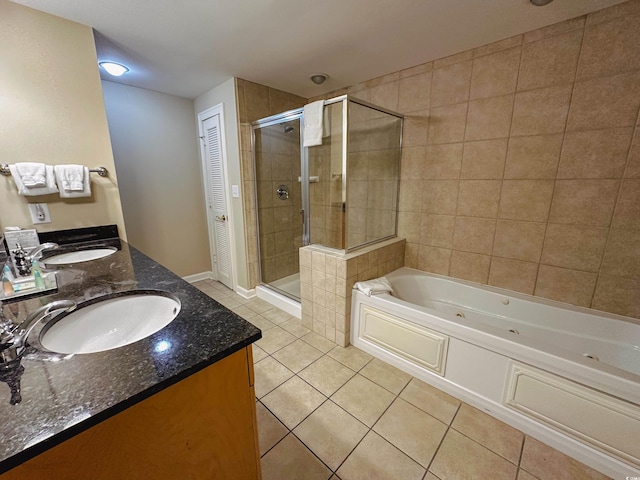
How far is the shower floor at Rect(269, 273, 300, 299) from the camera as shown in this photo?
2.88 meters

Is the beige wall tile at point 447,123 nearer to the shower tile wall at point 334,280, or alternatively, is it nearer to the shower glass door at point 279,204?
the shower tile wall at point 334,280

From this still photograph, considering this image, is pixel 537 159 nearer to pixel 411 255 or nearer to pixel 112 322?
pixel 411 255

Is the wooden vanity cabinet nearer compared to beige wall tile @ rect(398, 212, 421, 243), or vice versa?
the wooden vanity cabinet

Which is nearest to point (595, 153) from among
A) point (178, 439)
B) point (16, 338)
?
point (178, 439)

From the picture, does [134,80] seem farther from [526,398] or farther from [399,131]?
[526,398]

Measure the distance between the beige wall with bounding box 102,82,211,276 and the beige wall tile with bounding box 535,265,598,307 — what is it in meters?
3.57

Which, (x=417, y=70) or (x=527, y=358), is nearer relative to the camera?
(x=527, y=358)

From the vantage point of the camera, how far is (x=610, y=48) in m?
1.52

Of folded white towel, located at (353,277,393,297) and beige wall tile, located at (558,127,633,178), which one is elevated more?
beige wall tile, located at (558,127,633,178)

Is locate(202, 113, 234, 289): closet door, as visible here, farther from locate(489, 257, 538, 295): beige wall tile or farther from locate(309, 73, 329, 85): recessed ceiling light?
locate(489, 257, 538, 295): beige wall tile

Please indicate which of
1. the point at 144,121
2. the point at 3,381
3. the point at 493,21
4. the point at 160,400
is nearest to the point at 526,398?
→ the point at 160,400

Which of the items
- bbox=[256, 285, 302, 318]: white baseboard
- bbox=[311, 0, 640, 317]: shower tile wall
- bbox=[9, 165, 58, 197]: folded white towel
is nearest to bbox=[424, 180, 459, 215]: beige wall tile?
bbox=[311, 0, 640, 317]: shower tile wall

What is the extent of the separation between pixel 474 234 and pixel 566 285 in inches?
26.5

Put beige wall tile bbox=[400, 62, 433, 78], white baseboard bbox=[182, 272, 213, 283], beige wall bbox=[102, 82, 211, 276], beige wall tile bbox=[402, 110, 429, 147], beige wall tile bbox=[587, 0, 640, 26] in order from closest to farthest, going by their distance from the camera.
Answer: beige wall tile bbox=[587, 0, 640, 26]
beige wall tile bbox=[400, 62, 433, 78]
beige wall tile bbox=[402, 110, 429, 147]
beige wall bbox=[102, 82, 211, 276]
white baseboard bbox=[182, 272, 213, 283]
